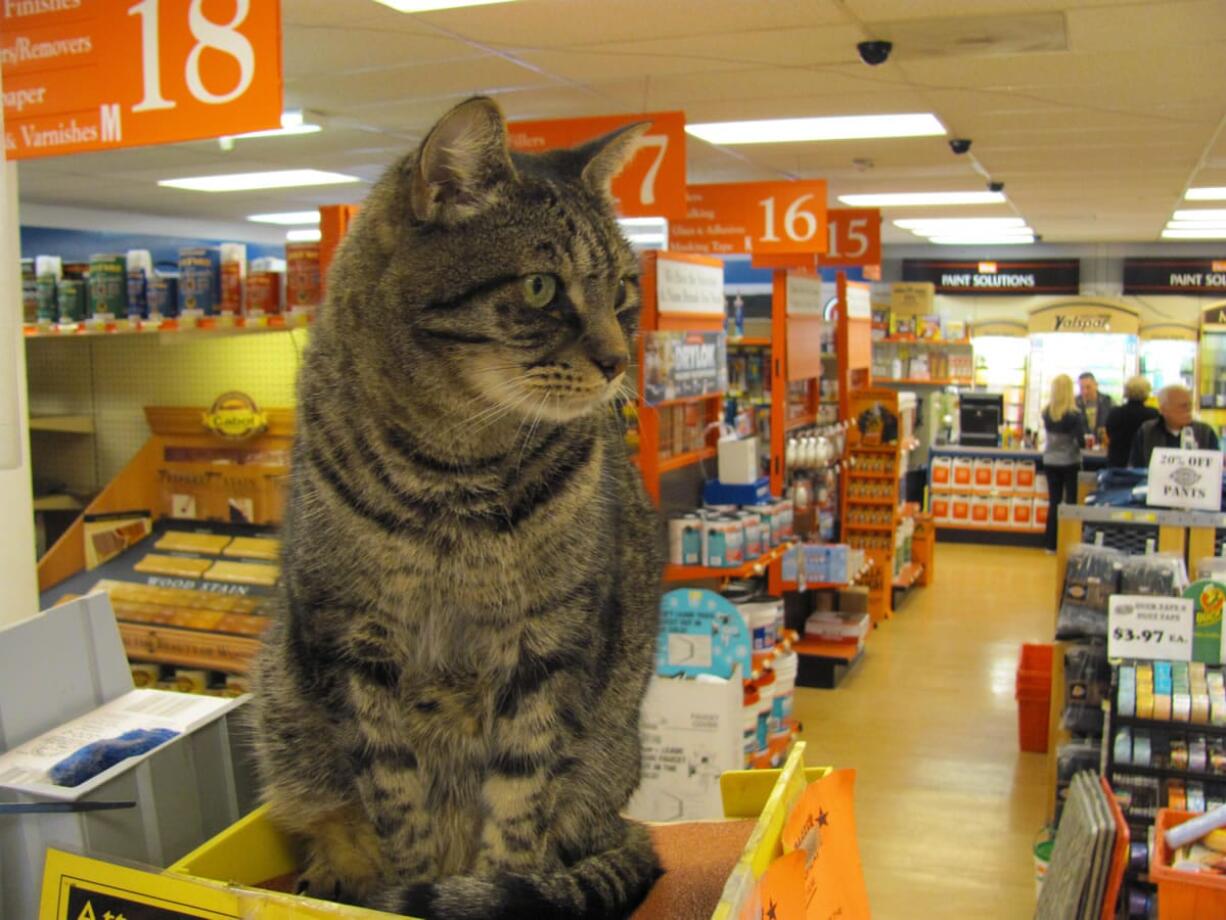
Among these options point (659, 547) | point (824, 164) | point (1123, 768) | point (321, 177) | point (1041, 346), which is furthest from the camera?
point (1041, 346)

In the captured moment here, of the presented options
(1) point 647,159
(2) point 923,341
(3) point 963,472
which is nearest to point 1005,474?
(3) point 963,472

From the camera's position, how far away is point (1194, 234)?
13.4 m

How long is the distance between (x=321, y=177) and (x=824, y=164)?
383cm

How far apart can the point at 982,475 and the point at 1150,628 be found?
9176 millimetres

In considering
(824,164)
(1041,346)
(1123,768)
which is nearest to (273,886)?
(1123,768)

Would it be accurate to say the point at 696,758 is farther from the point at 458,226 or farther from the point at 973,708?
the point at 973,708

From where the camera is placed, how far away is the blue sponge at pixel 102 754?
1.00m

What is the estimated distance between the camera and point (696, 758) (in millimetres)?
3912

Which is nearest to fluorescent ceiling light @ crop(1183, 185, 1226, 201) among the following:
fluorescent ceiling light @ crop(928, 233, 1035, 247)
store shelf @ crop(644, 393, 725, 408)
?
fluorescent ceiling light @ crop(928, 233, 1035, 247)

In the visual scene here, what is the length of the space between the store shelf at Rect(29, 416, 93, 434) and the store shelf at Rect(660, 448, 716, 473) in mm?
2670

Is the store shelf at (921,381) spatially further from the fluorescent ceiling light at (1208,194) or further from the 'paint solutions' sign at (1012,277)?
the fluorescent ceiling light at (1208,194)

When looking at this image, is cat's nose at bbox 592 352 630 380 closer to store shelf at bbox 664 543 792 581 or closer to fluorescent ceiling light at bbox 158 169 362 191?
store shelf at bbox 664 543 792 581

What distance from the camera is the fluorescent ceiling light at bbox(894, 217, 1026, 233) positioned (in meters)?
12.0

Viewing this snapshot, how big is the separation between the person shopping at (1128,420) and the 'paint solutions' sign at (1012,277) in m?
5.12
